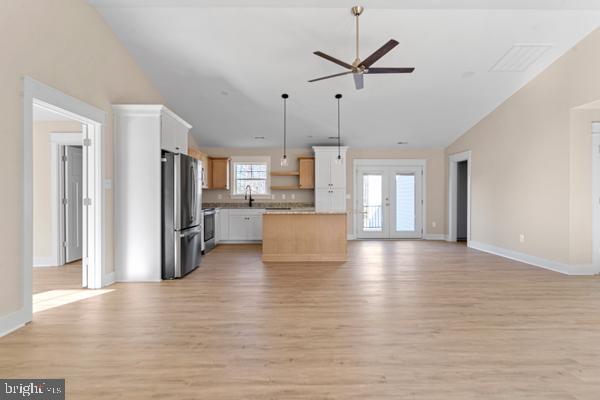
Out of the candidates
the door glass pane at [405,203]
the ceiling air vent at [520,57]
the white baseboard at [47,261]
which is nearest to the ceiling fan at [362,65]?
the ceiling air vent at [520,57]

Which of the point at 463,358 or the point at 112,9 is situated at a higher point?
the point at 112,9

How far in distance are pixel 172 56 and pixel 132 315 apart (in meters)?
3.95

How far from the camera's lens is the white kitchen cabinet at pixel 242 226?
324 inches

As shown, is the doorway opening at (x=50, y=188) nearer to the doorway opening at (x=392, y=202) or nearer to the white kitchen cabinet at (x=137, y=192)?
the white kitchen cabinet at (x=137, y=192)

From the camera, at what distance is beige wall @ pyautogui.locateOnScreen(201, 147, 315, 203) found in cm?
877

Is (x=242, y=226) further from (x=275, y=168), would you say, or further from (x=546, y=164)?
(x=546, y=164)

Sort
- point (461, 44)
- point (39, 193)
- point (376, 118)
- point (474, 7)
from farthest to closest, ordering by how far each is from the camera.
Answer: point (376, 118), point (39, 193), point (461, 44), point (474, 7)

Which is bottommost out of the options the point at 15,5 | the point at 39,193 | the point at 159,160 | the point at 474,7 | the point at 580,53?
the point at 39,193

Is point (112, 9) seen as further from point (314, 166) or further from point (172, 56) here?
point (314, 166)

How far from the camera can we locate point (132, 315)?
3.22 metres

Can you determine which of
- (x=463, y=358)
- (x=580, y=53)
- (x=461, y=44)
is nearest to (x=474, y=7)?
(x=461, y=44)

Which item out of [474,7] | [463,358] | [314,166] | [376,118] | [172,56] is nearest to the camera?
[463,358]

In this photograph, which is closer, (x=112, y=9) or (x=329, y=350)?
(x=329, y=350)

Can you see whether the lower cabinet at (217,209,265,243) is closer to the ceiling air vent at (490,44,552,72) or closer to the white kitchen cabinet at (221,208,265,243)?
the white kitchen cabinet at (221,208,265,243)
